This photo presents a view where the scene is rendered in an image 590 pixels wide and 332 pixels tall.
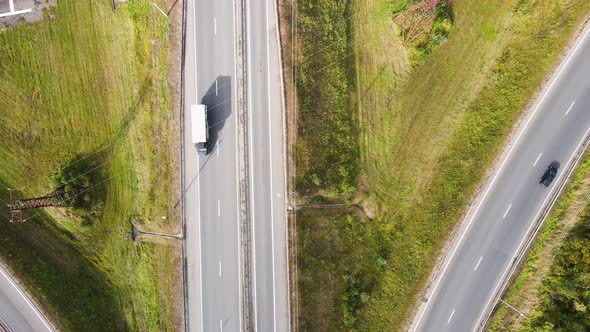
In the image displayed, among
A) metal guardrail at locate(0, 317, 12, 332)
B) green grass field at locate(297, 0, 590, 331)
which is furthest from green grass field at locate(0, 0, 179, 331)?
green grass field at locate(297, 0, 590, 331)

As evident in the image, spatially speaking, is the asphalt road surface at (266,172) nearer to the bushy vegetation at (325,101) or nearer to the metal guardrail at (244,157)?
the metal guardrail at (244,157)

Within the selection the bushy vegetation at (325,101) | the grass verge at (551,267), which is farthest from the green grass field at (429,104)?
the grass verge at (551,267)

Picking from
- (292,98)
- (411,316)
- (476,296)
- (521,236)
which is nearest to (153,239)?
(292,98)

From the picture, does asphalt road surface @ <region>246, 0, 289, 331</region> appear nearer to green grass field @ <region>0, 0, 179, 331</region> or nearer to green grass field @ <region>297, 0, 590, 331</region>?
green grass field @ <region>297, 0, 590, 331</region>

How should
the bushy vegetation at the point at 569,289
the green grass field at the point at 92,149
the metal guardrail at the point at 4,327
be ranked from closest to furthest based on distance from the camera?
the bushy vegetation at the point at 569,289 < the metal guardrail at the point at 4,327 < the green grass field at the point at 92,149

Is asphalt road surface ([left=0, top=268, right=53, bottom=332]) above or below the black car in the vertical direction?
below

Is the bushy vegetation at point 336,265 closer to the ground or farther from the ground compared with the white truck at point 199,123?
closer to the ground

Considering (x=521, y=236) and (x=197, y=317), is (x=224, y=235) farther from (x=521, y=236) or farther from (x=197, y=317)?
(x=521, y=236)
